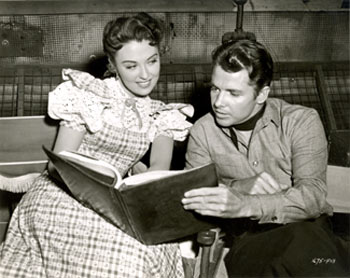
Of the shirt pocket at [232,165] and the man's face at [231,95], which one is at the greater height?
the man's face at [231,95]

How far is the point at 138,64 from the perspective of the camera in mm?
1954

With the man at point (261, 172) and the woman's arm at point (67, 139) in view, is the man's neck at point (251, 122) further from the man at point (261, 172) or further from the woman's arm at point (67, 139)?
the woman's arm at point (67, 139)

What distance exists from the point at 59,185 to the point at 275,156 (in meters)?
0.96

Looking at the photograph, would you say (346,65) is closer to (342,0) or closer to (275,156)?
(342,0)

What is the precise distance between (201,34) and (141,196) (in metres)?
2.63

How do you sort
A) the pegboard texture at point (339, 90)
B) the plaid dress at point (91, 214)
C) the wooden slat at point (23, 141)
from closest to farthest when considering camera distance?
the plaid dress at point (91, 214)
the wooden slat at point (23, 141)
the pegboard texture at point (339, 90)

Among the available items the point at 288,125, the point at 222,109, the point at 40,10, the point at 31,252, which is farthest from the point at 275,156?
the point at 40,10

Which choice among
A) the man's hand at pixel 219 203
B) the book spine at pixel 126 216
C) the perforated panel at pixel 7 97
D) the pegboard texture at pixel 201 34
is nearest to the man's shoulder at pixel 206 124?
the man's hand at pixel 219 203

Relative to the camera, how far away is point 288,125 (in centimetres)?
202

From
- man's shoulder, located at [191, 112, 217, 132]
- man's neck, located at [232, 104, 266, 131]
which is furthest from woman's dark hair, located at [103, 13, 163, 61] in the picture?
man's neck, located at [232, 104, 266, 131]

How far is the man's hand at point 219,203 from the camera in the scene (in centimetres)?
156

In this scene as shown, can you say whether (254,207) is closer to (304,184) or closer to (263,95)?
(304,184)

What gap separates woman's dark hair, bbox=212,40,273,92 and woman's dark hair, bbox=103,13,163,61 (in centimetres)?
30

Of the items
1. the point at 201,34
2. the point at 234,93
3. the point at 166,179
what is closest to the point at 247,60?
the point at 234,93
